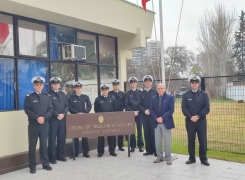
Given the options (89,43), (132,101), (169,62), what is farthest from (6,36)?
(169,62)

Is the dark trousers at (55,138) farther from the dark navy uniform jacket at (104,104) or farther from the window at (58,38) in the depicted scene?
the window at (58,38)

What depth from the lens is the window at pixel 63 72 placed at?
742cm

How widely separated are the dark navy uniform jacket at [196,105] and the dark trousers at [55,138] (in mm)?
2828

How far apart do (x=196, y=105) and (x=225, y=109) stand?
1.31 meters

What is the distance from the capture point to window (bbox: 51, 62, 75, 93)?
7422mm

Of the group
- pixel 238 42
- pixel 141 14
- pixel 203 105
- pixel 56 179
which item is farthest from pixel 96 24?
pixel 238 42

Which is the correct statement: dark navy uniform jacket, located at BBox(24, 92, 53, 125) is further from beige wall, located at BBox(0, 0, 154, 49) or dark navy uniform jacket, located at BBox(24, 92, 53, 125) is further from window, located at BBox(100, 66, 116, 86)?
window, located at BBox(100, 66, 116, 86)

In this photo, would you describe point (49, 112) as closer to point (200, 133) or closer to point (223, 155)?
point (200, 133)

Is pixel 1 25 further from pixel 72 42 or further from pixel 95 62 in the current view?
pixel 95 62

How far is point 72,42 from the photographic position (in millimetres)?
7875

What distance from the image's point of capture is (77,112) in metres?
6.98

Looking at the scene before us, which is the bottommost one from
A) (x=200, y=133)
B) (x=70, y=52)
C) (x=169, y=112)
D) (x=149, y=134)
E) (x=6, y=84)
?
(x=149, y=134)

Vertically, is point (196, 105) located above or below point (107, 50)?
below

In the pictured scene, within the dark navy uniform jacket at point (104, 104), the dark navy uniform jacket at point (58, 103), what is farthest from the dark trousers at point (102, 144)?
the dark navy uniform jacket at point (58, 103)
